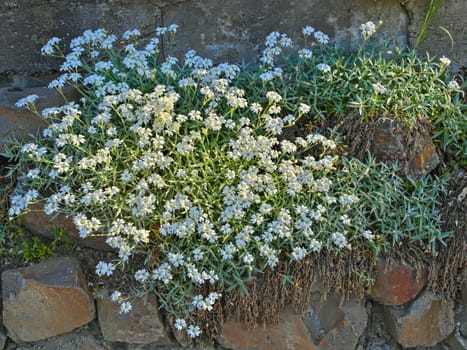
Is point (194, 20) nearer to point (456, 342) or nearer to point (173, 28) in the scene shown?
point (173, 28)

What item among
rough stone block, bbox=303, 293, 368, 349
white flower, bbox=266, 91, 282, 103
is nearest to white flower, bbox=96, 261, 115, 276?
rough stone block, bbox=303, 293, 368, 349

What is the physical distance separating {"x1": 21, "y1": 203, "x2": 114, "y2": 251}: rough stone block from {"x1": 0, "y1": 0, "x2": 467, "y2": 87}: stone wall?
36.7 inches

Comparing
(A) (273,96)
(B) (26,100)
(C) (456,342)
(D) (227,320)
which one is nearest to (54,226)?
(B) (26,100)

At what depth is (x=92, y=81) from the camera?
3010mm

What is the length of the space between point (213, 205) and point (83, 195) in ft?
1.85

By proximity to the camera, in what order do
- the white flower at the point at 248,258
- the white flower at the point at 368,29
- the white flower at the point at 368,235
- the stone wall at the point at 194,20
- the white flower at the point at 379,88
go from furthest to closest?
1. the stone wall at the point at 194,20
2. the white flower at the point at 368,29
3. the white flower at the point at 379,88
4. the white flower at the point at 368,235
5. the white flower at the point at 248,258

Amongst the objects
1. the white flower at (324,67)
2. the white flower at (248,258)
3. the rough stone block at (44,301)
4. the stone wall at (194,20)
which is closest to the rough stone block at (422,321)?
the white flower at (248,258)

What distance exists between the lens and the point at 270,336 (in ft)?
9.33

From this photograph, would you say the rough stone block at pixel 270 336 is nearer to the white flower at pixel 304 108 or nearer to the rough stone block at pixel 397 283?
the rough stone block at pixel 397 283

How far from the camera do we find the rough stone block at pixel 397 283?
2861 millimetres

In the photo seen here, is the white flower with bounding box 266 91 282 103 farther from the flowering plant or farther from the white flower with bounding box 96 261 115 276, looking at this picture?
the white flower with bounding box 96 261 115 276

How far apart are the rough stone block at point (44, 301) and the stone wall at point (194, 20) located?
47.4 inches

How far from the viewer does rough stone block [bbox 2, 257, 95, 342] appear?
277cm

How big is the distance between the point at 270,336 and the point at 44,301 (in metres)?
0.98
